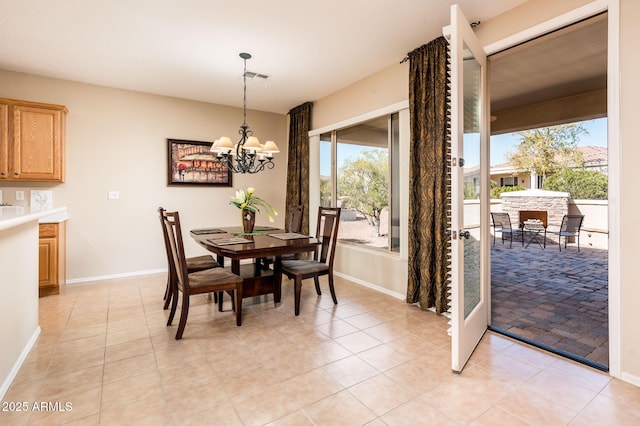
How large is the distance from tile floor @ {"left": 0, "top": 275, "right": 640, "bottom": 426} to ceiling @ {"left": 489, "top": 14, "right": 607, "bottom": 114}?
242 centimetres

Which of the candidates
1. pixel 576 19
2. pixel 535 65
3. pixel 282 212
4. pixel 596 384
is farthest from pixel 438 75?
pixel 282 212

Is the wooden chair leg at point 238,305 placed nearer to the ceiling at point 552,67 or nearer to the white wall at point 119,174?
the white wall at point 119,174

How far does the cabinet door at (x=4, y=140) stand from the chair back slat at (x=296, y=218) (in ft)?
10.7

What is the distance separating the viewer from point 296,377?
78.7 inches

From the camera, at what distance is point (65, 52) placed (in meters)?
3.30

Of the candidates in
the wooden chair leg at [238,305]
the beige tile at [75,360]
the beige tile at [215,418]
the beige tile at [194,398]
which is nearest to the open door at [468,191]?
the beige tile at [215,418]

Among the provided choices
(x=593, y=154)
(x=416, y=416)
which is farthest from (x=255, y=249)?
(x=593, y=154)

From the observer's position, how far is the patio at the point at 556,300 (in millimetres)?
2533

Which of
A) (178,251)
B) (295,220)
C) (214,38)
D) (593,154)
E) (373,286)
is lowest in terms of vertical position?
(373,286)

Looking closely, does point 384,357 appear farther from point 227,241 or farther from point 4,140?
point 4,140

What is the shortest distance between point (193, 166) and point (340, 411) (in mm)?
4237

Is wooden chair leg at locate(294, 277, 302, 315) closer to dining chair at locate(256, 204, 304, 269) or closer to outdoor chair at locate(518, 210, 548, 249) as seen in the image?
dining chair at locate(256, 204, 304, 269)

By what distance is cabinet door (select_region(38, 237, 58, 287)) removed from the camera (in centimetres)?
355

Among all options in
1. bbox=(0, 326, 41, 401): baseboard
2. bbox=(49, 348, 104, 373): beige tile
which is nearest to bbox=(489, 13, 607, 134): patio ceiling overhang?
bbox=(49, 348, 104, 373): beige tile
